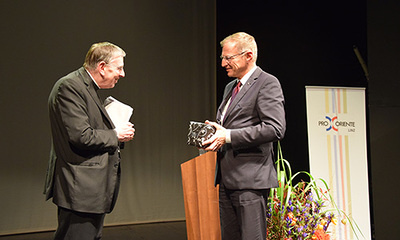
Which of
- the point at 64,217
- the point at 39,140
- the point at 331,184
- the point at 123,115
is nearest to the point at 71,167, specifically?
the point at 64,217

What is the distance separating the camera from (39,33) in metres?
4.43

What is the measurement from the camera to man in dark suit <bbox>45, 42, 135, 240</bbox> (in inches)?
70.0

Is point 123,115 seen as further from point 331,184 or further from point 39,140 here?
point 39,140

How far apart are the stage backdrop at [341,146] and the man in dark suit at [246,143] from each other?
176 centimetres

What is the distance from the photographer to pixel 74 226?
1783mm

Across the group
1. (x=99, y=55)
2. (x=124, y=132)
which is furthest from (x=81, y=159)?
(x=99, y=55)

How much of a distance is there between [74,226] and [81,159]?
0.30 meters

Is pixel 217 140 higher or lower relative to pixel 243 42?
lower

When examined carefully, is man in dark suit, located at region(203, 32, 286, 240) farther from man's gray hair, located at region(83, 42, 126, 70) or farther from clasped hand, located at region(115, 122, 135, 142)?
man's gray hair, located at region(83, 42, 126, 70)

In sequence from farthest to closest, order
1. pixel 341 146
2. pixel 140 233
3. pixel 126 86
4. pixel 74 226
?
1. pixel 126 86
2. pixel 140 233
3. pixel 341 146
4. pixel 74 226

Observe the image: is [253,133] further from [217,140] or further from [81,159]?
[81,159]

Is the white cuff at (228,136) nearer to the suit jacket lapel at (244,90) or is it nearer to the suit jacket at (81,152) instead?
the suit jacket lapel at (244,90)

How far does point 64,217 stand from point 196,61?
12.0 ft

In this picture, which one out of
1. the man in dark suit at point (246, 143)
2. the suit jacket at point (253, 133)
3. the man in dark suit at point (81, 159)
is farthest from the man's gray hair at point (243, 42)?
the man in dark suit at point (81, 159)
